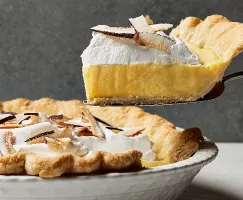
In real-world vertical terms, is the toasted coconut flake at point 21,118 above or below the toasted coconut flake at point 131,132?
above

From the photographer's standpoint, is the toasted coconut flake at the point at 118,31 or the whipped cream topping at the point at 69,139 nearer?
the whipped cream topping at the point at 69,139

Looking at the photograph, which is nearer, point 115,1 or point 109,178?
point 109,178

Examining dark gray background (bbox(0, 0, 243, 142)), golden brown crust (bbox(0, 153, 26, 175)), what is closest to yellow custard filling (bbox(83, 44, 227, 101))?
golden brown crust (bbox(0, 153, 26, 175))

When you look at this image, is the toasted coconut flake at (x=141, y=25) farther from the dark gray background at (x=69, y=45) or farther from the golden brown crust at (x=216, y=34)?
the dark gray background at (x=69, y=45)

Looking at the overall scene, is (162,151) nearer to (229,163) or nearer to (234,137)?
(229,163)

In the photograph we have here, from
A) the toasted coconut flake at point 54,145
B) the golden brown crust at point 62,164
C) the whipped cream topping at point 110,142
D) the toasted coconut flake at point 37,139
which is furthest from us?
the whipped cream topping at point 110,142

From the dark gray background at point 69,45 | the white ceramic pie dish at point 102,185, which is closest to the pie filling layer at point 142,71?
the white ceramic pie dish at point 102,185

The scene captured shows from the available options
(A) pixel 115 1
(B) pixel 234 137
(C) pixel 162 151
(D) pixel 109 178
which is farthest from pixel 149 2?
(D) pixel 109 178
